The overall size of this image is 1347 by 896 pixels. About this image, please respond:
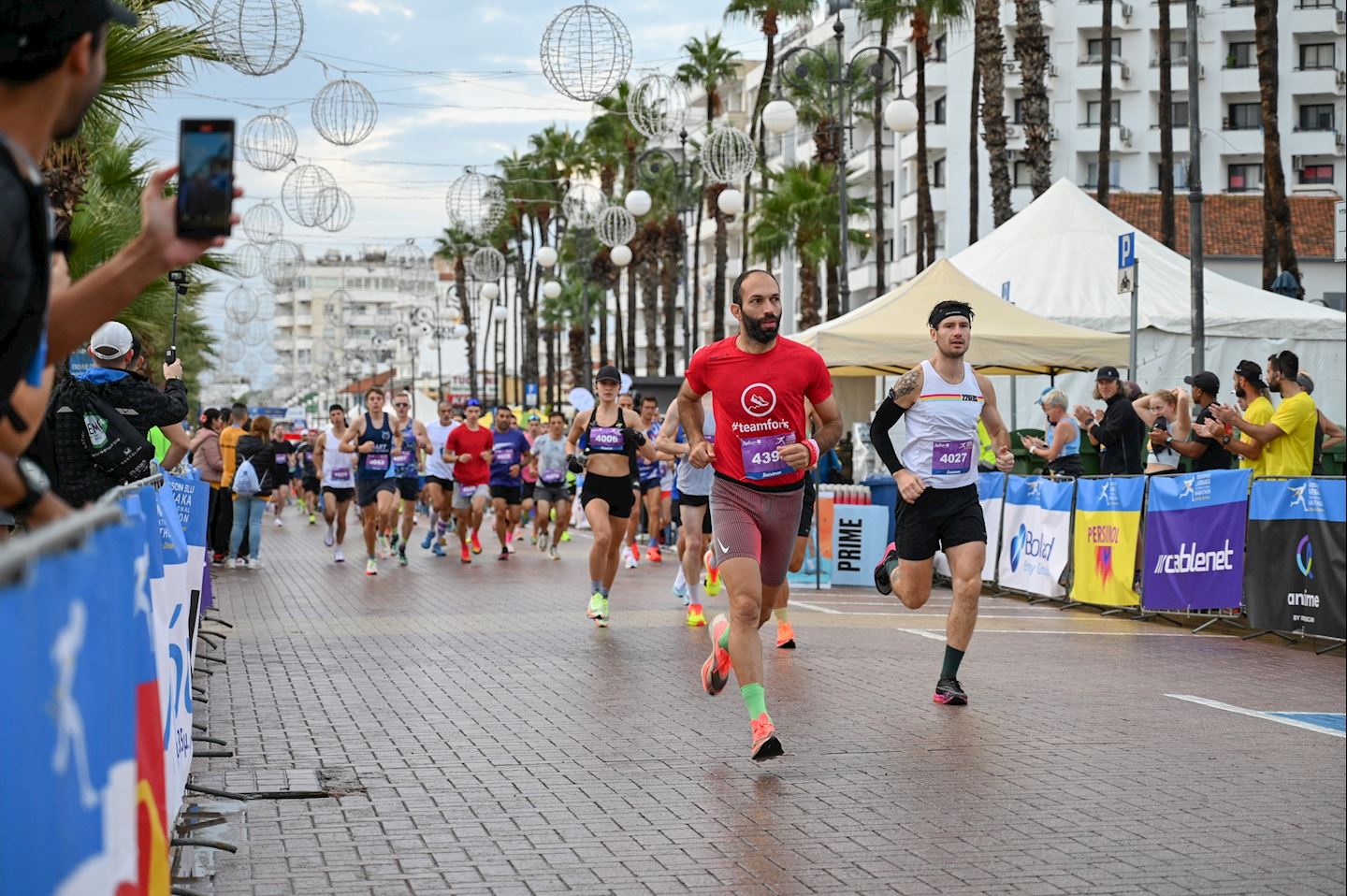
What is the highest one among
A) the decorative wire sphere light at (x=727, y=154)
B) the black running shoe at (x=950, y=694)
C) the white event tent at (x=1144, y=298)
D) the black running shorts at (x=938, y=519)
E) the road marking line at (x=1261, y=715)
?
the decorative wire sphere light at (x=727, y=154)

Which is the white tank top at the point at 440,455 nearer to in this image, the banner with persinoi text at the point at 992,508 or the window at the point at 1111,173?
the banner with persinoi text at the point at 992,508

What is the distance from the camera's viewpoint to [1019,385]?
3173cm

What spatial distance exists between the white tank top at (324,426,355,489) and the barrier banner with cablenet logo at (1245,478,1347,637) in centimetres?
1258

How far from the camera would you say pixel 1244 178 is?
7638cm

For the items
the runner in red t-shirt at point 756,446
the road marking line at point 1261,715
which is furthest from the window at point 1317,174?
the runner in red t-shirt at point 756,446

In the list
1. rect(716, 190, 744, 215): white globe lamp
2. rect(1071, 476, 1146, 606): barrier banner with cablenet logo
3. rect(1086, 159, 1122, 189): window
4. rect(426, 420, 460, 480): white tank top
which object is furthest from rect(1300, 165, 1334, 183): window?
rect(1071, 476, 1146, 606): barrier banner with cablenet logo

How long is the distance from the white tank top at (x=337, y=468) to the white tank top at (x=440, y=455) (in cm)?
245

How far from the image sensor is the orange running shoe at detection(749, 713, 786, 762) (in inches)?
307

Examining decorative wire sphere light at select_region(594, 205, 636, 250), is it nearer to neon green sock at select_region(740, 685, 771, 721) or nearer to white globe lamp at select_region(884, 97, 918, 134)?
white globe lamp at select_region(884, 97, 918, 134)

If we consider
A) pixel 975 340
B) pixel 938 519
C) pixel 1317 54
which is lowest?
pixel 938 519

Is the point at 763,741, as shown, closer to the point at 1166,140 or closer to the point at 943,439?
the point at 943,439

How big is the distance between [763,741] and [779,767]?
0.51ft

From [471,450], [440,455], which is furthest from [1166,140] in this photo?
[471,450]

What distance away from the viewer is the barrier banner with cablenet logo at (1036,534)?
17594mm
